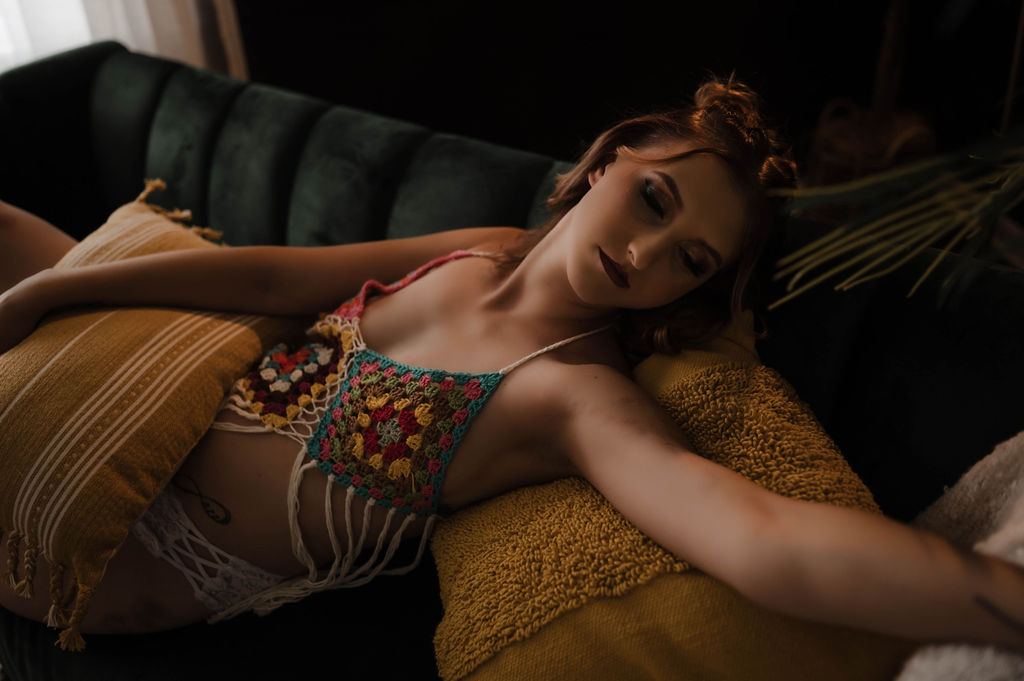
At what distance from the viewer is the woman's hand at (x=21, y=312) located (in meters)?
1.08

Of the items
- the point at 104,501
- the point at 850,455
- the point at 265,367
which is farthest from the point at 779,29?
the point at 104,501

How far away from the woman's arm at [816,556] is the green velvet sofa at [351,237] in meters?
0.24

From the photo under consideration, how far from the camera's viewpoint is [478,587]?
0.88m

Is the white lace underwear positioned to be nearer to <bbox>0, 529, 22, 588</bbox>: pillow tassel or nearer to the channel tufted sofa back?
<bbox>0, 529, 22, 588</bbox>: pillow tassel

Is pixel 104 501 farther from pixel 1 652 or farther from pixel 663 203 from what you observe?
pixel 663 203

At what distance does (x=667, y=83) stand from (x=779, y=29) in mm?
395

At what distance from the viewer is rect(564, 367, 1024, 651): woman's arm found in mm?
621

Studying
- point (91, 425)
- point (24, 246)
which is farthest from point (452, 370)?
point (24, 246)

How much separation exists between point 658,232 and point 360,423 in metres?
0.45

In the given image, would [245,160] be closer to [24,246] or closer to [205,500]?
[24,246]

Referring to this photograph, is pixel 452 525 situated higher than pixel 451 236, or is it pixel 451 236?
pixel 451 236

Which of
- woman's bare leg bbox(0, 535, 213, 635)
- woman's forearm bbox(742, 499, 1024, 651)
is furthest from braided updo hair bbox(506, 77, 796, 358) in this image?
woman's bare leg bbox(0, 535, 213, 635)

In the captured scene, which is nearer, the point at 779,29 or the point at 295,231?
the point at 295,231

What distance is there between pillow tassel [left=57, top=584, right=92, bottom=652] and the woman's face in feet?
2.39
